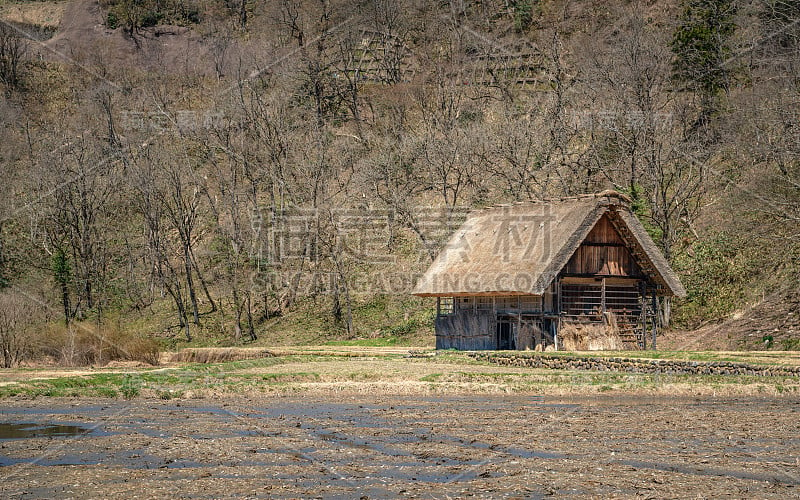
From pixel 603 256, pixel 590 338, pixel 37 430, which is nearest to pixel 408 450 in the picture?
pixel 37 430

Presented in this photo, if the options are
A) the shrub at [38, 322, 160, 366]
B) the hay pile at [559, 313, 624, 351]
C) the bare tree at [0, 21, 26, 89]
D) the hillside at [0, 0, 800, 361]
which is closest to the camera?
the shrub at [38, 322, 160, 366]

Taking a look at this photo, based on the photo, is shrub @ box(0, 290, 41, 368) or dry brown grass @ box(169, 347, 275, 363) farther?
dry brown grass @ box(169, 347, 275, 363)

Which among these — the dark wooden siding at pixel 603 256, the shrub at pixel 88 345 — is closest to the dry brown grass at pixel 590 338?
the dark wooden siding at pixel 603 256

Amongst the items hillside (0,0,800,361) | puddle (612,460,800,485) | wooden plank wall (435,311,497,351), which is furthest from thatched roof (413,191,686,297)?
puddle (612,460,800,485)

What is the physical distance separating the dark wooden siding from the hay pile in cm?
223

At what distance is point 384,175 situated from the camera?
210 feet

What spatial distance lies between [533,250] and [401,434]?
25163 mm

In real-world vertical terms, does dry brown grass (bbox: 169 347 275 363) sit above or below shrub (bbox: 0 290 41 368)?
below

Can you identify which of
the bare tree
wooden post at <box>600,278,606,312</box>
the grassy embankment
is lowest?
the grassy embankment

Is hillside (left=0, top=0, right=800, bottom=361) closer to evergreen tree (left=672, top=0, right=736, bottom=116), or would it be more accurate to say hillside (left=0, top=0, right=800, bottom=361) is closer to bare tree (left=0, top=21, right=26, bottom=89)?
evergreen tree (left=672, top=0, right=736, bottom=116)

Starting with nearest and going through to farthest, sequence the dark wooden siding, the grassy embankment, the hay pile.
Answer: the grassy embankment, the hay pile, the dark wooden siding

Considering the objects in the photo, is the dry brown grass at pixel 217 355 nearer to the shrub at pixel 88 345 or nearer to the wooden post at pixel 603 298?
the shrub at pixel 88 345

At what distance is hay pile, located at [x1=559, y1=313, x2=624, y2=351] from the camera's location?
136 ft

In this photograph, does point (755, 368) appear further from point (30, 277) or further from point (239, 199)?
point (30, 277)
